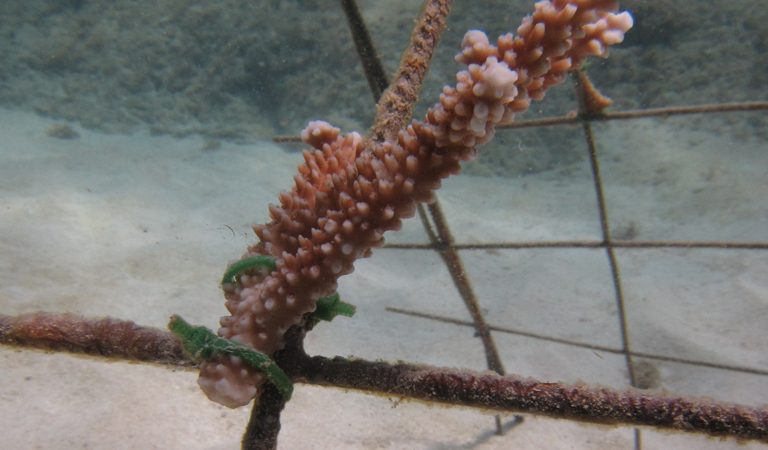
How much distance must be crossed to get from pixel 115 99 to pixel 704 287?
16.8 meters

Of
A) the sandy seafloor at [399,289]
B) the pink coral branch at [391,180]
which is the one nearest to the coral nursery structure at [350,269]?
the pink coral branch at [391,180]

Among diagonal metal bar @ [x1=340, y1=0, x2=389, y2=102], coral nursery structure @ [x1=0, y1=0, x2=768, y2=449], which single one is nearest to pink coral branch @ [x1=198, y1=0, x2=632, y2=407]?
coral nursery structure @ [x1=0, y1=0, x2=768, y2=449]

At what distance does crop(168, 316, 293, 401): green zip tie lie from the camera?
3.69 feet

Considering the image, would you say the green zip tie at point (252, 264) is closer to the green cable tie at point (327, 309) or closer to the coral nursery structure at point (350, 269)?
the coral nursery structure at point (350, 269)

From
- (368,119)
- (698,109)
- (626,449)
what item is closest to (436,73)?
(368,119)

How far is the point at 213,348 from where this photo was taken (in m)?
1.14

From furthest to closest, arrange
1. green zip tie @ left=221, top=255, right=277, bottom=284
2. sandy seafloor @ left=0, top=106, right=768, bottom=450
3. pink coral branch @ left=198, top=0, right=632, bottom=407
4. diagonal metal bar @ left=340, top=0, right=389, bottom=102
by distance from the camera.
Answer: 1. sandy seafloor @ left=0, top=106, right=768, bottom=450
2. diagonal metal bar @ left=340, top=0, right=389, bottom=102
3. green zip tie @ left=221, top=255, right=277, bottom=284
4. pink coral branch @ left=198, top=0, right=632, bottom=407

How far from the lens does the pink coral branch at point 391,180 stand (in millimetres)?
1073

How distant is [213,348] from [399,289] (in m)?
4.17

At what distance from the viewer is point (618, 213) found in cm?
868

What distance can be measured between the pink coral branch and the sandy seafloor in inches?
40.2

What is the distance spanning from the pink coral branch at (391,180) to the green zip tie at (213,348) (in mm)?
28

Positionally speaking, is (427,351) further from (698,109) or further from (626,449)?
(698,109)

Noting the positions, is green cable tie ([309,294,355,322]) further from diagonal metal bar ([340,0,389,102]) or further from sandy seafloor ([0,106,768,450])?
diagonal metal bar ([340,0,389,102])
